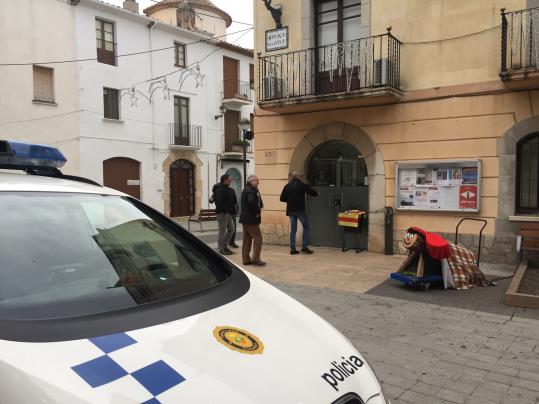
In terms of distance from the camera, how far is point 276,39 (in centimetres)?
1113

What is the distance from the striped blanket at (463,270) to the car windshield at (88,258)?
502cm

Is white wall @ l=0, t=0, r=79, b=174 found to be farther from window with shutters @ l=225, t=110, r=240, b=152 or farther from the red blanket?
the red blanket

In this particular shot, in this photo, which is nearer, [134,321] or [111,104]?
[134,321]

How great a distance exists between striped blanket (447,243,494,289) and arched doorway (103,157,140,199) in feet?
55.4

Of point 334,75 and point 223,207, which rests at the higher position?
point 334,75

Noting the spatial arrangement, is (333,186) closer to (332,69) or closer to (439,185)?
(439,185)

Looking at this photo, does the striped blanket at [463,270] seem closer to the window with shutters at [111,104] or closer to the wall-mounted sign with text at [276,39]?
the wall-mounted sign with text at [276,39]

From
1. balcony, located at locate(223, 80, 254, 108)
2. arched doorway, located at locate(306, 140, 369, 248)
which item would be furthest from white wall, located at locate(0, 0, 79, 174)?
arched doorway, located at locate(306, 140, 369, 248)

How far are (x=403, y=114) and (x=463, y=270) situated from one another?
12.8ft

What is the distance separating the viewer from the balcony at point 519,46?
7941mm

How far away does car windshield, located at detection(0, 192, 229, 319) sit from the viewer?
188 cm

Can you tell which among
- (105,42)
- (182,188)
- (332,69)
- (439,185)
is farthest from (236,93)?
(439,185)

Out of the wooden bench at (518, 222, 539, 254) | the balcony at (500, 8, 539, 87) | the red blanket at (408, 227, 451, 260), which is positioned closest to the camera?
the red blanket at (408, 227, 451, 260)

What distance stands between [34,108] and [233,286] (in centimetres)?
1926
